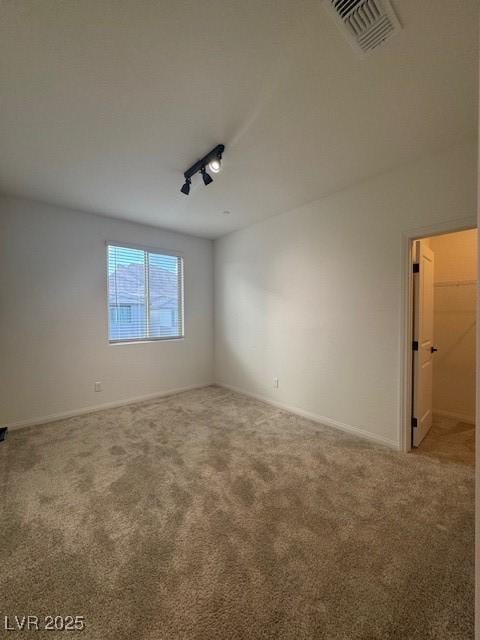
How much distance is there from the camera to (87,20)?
4.05ft

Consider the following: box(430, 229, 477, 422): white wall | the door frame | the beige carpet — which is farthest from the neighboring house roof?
box(430, 229, 477, 422): white wall

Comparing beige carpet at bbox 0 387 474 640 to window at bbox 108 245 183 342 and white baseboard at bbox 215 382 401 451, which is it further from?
window at bbox 108 245 183 342

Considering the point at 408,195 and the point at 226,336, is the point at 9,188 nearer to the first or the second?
Result: the point at 226,336

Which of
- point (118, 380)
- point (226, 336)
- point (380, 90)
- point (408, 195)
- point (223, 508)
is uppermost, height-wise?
point (380, 90)

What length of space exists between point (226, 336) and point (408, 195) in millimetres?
3246

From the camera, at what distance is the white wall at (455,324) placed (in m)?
3.25

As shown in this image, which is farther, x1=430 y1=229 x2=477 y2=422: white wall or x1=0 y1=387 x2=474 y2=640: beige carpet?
x1=430 y1=229 x2=477 y2=422: white wall

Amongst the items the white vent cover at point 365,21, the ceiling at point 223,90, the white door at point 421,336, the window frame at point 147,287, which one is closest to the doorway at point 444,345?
the white door at point 421,336

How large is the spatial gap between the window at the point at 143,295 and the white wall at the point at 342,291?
1150 mm

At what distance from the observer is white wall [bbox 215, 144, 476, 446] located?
7.89ft

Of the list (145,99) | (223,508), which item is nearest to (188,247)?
(145,99)

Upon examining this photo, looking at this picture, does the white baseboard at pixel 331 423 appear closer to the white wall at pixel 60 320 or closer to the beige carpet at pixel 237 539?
the beige carpet at pixel 237 539

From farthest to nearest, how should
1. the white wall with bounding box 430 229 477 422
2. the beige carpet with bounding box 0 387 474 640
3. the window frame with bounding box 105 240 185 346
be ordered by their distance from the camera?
the window frame with bounding box 105 240 185 346 < the white wall with bounding box 430 229 477 422 < the beige carpet with bounding box 0 387 474 640

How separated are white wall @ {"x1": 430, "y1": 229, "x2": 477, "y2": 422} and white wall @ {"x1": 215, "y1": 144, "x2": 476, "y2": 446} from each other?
1.41 meters
